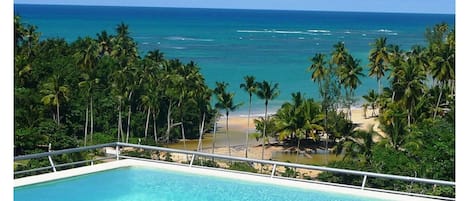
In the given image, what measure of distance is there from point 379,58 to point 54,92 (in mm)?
21814

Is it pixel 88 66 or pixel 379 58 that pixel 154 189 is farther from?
pixel 379 58

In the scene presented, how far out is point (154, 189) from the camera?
851cm

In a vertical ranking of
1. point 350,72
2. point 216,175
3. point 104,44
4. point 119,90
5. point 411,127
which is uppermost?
point 104,44

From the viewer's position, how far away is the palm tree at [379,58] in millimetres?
43281

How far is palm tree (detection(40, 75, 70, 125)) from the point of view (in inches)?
1294

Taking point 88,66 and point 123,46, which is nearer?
point 88,66

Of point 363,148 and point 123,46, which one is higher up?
point 123,46

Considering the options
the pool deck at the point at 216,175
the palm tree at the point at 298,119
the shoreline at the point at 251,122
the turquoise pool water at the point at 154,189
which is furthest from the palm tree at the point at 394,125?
the turquoise pool water at the point at 154,189

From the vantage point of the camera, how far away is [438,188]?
21.2m

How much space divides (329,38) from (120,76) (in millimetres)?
66306

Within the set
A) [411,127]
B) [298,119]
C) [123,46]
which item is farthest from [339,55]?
[123,46]

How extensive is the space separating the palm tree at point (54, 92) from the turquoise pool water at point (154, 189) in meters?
25.0

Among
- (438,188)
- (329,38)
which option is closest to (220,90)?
(438,188)

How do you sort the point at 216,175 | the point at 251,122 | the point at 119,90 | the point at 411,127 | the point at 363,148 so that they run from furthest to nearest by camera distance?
the point at 251,122 < the point at 119,90 < the point at 363,148 < the point at 411,127 < the point at 216,175
